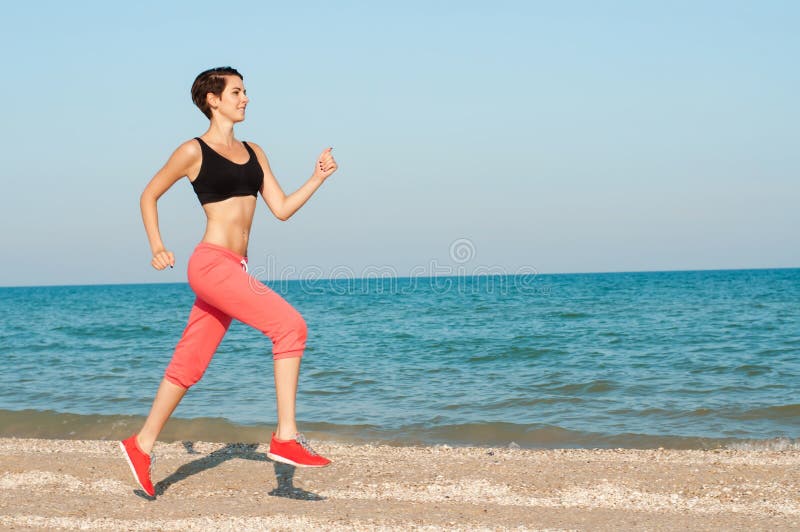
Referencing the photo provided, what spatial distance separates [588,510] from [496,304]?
102 feet

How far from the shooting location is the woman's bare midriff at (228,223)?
4082 millimetres

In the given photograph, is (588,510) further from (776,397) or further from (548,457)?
(776,397)

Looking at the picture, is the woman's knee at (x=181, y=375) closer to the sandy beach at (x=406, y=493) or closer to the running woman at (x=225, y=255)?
the running woman at (x=225, y=255)

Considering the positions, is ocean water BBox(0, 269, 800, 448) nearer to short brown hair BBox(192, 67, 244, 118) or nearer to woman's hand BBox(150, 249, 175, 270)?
short brown hair BBox(192, 67, 244, 118)

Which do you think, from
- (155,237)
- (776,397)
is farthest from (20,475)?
(776,397)

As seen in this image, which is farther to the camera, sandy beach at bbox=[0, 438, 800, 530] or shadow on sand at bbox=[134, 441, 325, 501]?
shadow on sand at bbox=[134, 441, 325, 501]

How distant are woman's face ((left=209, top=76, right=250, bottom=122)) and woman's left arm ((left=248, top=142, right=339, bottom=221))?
0.91 ft

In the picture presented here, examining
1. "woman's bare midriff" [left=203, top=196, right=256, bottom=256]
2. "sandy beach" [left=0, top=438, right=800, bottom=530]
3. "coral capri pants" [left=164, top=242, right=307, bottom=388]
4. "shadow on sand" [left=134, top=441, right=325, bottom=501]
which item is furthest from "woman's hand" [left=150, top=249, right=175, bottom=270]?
"shadow on sand" [left=134, top=441, right=325, bottom=501]

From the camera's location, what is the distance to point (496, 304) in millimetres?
35625

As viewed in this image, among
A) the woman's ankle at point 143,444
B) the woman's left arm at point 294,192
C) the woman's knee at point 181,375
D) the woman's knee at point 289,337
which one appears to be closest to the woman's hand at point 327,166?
the woman's left arm at point 294,192

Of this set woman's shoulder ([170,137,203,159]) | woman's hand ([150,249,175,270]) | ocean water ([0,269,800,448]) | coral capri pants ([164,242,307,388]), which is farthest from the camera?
ocean water ([0,269,800,448])

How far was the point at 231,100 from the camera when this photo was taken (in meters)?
4.20

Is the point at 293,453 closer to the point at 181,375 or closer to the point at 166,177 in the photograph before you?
the point at 181,375

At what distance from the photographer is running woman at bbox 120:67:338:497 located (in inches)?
154
